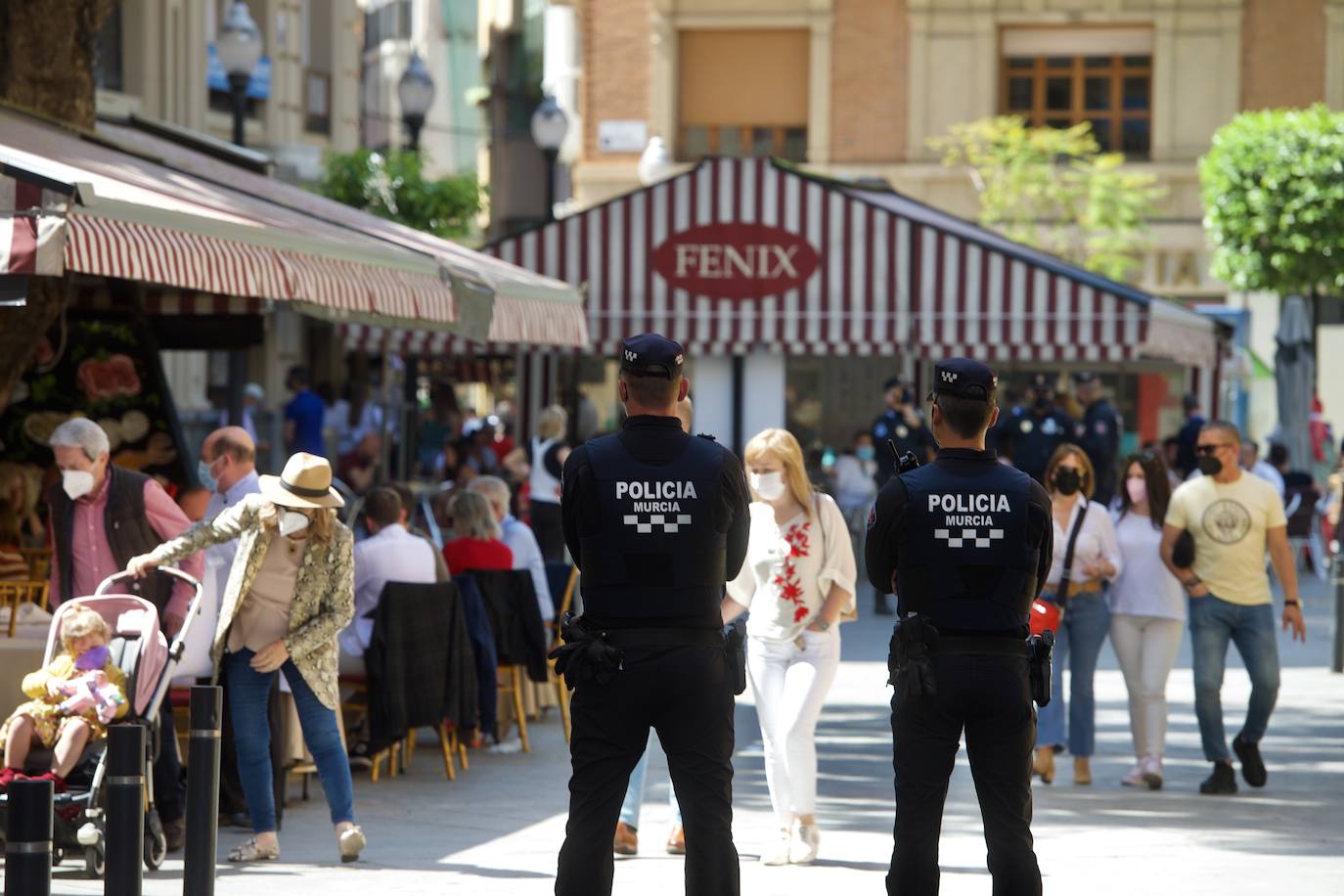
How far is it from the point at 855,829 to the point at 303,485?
283 cm

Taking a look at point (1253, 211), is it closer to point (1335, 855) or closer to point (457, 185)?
point (457, 185)

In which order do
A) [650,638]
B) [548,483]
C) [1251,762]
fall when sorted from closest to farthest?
[650,638]
[1251,762]
[548,483]

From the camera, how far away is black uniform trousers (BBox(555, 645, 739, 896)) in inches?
246

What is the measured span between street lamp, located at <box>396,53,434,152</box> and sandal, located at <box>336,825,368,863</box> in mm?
15117

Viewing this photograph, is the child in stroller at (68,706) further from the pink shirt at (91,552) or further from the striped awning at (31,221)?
the striped awning at (31,221)

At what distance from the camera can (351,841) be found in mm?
→ 8672

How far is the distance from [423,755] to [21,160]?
435 centimetres

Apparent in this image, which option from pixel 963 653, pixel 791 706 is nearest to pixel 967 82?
pixel 791 706

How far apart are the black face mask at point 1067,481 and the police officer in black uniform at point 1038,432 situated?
860cm

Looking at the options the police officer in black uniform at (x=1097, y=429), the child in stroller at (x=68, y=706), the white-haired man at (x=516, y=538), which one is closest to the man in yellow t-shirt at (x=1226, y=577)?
the white-haired man at (x=516, y=538)

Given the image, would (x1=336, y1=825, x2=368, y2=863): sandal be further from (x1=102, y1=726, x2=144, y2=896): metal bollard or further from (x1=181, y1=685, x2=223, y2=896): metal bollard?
(x1=102, y1=726, x2=144, y2=896): metal bollard

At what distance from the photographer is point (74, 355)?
13195 mm

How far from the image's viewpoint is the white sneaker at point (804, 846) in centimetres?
888

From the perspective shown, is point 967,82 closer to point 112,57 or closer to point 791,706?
point 112,57
